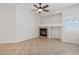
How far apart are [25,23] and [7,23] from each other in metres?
1.68

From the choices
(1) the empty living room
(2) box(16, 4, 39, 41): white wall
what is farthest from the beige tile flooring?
(2) box(16, 4, 39, 41): white wall

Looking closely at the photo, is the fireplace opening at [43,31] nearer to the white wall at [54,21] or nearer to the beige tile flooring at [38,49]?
the white wall at [54,21]

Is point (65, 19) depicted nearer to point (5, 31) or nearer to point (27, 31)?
point (27, 31)

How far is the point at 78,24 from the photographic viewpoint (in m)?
7.59

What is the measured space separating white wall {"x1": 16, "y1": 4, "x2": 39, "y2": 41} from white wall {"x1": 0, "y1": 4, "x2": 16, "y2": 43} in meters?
0.28

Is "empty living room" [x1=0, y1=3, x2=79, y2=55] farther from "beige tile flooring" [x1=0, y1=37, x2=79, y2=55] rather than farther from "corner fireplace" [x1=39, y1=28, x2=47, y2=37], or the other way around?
"corner fireplace" [x1=39, y1=28, x2=47, y2=37]

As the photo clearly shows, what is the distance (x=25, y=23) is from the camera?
29.4 ft

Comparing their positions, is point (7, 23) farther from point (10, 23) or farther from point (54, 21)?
point (54, 21)

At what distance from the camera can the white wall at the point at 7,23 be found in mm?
7594

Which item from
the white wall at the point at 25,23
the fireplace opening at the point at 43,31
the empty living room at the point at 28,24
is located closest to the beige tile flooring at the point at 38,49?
the empty living room at the point at 28,24

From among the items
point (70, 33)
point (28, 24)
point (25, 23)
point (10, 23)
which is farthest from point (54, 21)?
point (10, 23)

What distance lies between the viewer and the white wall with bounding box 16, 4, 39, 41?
7.94m
